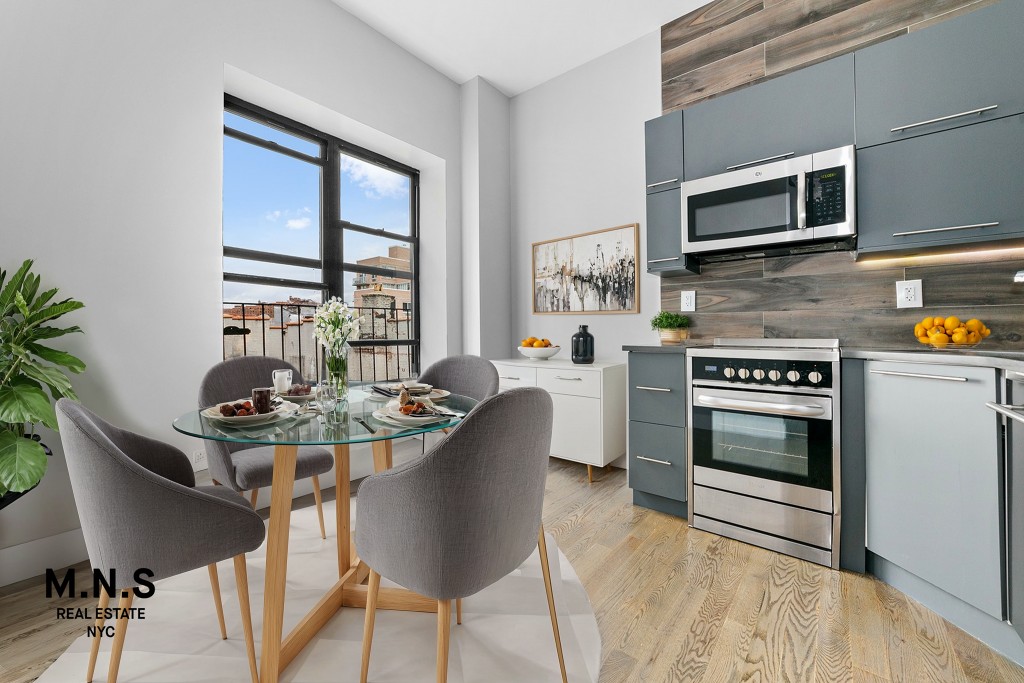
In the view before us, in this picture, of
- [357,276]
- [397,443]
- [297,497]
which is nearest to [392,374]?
[397,443]

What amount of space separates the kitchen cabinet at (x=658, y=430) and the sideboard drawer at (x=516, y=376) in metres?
0.87

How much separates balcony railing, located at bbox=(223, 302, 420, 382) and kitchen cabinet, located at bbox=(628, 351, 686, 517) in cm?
177

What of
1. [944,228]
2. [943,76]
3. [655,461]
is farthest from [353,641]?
[943,76]

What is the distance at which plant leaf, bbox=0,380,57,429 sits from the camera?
1.52 metres

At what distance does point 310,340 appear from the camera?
3182 millimetres

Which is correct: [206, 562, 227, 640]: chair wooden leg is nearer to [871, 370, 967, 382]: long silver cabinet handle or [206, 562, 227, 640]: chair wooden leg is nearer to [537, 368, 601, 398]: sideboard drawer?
[537, 368, 601, 398]: sideboard drawer

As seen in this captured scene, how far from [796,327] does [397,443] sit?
293 cm

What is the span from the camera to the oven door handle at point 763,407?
6.56 feet

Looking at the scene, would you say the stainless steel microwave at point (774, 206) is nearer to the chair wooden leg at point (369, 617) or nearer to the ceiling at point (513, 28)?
the ceiling at point (513, 28)

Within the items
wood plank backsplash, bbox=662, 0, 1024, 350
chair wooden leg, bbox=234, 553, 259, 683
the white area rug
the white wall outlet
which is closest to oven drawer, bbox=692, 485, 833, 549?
the white area rug

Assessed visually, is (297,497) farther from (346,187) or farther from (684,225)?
(684,225)

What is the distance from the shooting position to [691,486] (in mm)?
2379

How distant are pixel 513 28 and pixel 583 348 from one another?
2.29m

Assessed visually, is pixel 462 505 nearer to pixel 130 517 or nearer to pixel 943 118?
pixel 130 517
